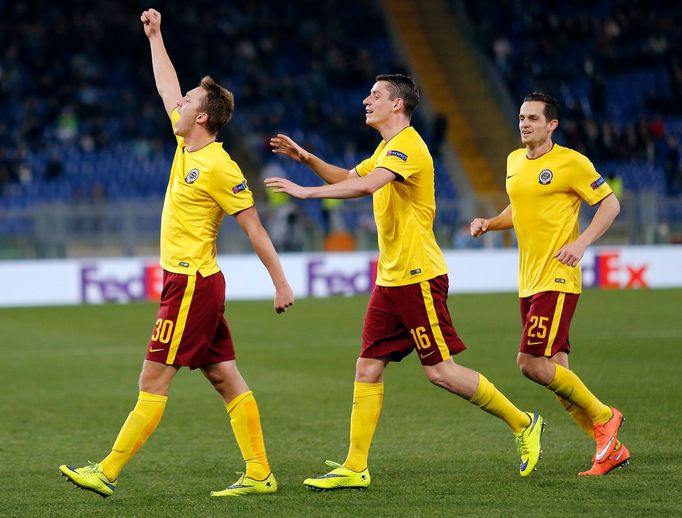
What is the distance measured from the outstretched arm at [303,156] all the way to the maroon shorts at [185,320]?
88 centimetres

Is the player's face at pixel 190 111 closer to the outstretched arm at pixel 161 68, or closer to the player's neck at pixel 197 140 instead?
the player's neck at pixel 197 140

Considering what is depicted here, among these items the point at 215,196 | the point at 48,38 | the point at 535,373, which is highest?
the point at 48,38

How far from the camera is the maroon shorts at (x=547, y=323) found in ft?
22.1

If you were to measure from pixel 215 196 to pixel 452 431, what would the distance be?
2.90 metres

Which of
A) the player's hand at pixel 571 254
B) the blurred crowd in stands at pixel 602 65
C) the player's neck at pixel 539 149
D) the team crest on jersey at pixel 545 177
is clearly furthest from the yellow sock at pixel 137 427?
the blurred crowd in stands at pixel 602 65

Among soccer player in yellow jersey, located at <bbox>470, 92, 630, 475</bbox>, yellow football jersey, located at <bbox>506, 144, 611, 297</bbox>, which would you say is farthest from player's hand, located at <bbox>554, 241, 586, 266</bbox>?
yellow football jersey, located at <bbox>506, 144, 611, 297</bbox>

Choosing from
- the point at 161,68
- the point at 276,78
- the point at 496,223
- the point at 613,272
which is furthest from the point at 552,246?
the point at 276,78

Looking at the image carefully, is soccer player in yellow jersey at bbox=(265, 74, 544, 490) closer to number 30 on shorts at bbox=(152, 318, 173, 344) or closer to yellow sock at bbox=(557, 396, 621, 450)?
yellow sock at bbox=(557, 396, 621, 450)

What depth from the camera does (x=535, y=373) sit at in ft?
22.2

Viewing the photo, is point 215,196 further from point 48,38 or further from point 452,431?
point 48,38

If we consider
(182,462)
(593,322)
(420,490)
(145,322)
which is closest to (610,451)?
(420,490)

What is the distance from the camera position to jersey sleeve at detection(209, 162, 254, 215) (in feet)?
19.6

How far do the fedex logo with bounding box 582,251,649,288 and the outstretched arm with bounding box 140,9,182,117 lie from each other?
16.1m

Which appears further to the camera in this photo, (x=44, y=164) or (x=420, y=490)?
(x=44, y=164)
